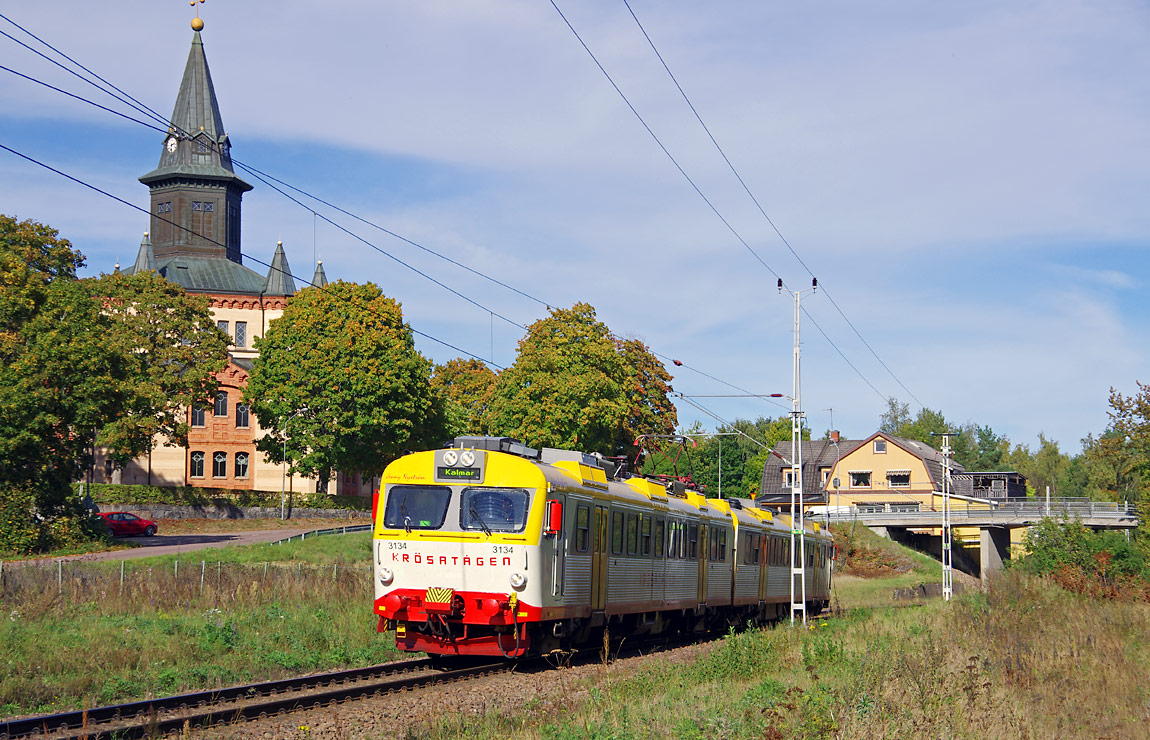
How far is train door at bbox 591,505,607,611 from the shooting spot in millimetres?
20641

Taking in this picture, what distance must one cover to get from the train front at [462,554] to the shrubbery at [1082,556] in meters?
26.3

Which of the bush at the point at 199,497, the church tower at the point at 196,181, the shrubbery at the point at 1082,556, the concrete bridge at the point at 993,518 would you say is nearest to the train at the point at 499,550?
the shrubbery at the point at 1082,556

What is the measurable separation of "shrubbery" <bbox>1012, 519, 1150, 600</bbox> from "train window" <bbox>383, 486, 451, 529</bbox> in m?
26.9

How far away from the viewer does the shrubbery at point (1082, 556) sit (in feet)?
134

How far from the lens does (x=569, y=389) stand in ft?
209

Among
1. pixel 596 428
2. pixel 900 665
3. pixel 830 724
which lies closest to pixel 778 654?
pixel 900 665

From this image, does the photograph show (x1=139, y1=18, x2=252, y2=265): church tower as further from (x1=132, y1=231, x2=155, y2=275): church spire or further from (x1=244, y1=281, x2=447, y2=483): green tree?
(x1=244, y1=281, x2=447, y2=483): green tree

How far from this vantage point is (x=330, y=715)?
558 inches

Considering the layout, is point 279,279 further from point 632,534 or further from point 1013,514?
point 632,534

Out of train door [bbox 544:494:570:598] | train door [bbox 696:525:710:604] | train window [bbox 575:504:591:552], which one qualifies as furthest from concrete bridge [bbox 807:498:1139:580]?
train door [bbox 544:494:570:598]

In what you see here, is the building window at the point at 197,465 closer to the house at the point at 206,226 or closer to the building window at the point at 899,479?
the house at the point at 206,226

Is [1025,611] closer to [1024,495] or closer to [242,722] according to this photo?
[242,722]

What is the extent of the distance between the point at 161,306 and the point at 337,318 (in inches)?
400

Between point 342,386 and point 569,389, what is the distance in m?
13.3
